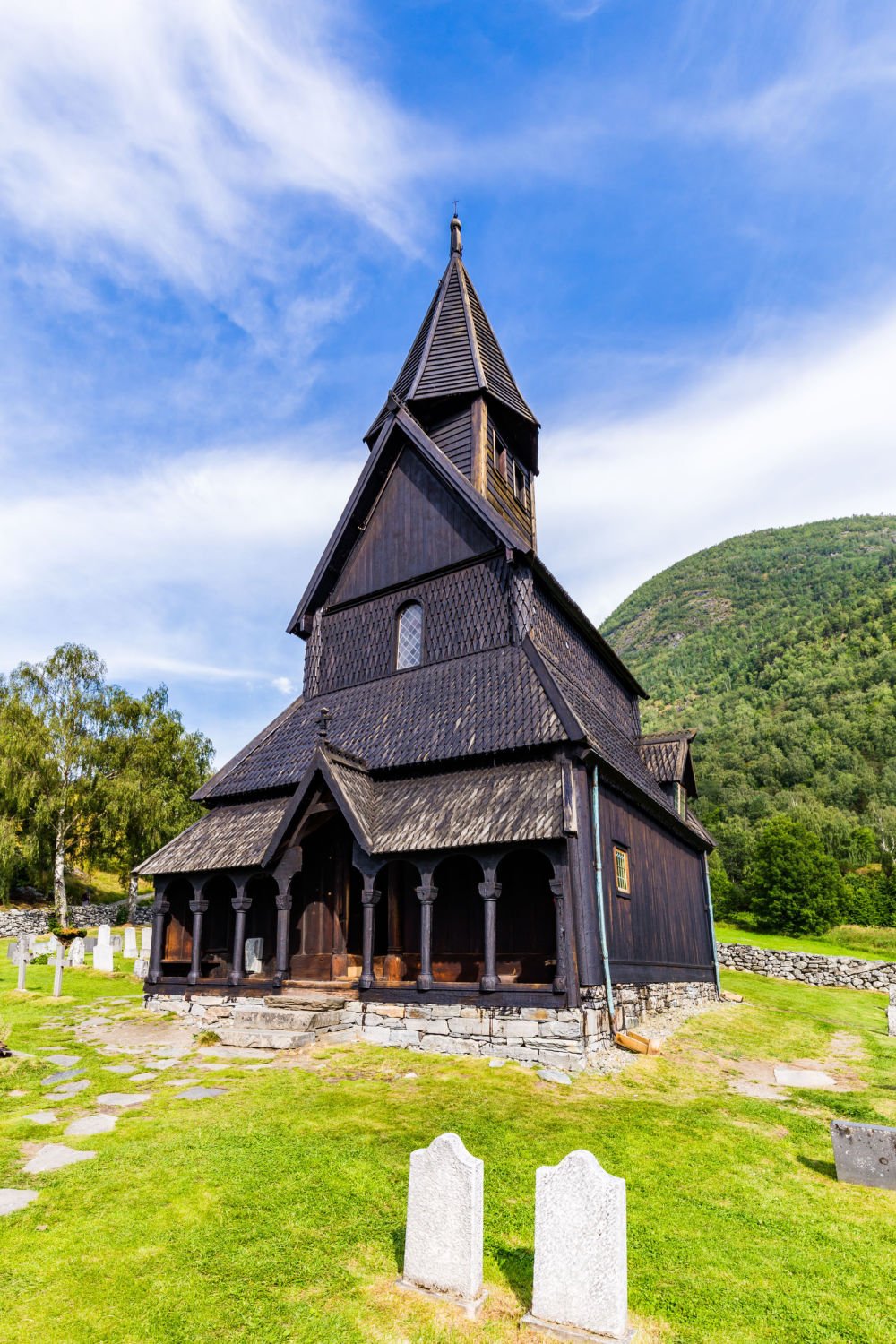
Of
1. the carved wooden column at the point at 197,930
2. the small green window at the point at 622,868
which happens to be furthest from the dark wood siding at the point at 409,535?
the carved wooden column at the point at 197,930

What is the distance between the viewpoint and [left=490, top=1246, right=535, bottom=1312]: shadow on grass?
4.96m

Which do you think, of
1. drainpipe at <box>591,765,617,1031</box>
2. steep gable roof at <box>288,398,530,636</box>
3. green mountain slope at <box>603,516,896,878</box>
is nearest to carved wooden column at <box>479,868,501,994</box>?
drainpipe at <box>591,765,617,1031</box>

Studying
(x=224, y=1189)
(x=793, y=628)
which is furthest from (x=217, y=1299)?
(x=793, y=628)

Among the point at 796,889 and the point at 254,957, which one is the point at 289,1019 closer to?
the point at 254,957

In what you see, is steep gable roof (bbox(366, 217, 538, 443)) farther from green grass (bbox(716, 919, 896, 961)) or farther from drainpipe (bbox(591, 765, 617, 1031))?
green grass (bbox(716, 919, 896, 961))

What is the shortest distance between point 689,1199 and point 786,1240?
91 cm

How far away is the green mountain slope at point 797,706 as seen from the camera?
3290 inches

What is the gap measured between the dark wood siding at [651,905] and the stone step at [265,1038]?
557 centimetres

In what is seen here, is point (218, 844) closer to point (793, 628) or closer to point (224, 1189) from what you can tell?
point (224, 1189)

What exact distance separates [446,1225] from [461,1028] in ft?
27.6

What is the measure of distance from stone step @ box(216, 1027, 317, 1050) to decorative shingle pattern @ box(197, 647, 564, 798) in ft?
18.2

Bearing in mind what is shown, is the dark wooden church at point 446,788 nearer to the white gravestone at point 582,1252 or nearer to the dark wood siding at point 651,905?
the dark wood siding at point 651,905

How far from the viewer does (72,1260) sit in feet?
17.5

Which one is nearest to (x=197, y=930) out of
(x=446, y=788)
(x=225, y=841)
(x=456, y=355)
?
(x=225, y=841)
